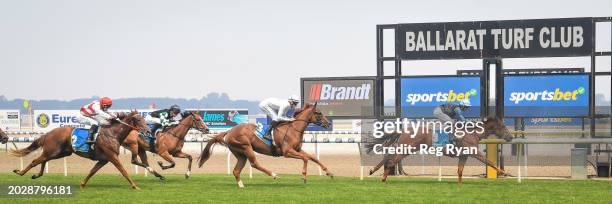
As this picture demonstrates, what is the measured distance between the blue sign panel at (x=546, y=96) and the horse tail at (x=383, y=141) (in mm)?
3144

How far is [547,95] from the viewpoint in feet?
63.6

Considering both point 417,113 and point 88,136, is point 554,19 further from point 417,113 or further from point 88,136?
point 88,136

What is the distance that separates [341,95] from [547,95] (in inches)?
177

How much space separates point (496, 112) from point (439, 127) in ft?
7.43

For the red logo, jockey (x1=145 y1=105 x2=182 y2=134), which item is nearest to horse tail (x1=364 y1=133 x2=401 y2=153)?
the red logo

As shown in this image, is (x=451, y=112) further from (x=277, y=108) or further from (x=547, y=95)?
(x=277, y=108)

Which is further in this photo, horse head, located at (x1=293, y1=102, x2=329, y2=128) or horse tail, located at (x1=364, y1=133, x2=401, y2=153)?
horse tail, located at (x1=364, y1=133, x2=401, y2=153)

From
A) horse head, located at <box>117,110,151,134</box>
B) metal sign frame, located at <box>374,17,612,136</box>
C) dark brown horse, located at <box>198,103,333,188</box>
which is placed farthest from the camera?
metal sign frame, located at <box>374,17,612,136</box>

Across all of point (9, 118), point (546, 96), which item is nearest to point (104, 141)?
point (546, 96)

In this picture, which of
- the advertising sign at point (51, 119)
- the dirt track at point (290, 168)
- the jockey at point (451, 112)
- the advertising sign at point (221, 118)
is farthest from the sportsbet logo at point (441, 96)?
the advertising sign at point (51, 119)

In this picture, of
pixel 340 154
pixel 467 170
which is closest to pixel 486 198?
pixel 467 170

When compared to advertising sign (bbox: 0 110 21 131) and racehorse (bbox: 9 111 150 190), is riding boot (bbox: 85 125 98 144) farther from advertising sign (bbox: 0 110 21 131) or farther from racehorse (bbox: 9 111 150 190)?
advertising sign (bbox: 0 110 21 131)

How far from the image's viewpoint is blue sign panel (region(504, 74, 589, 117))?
19.3 metres

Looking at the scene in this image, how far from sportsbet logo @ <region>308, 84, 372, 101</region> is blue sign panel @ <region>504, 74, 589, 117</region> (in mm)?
3120
